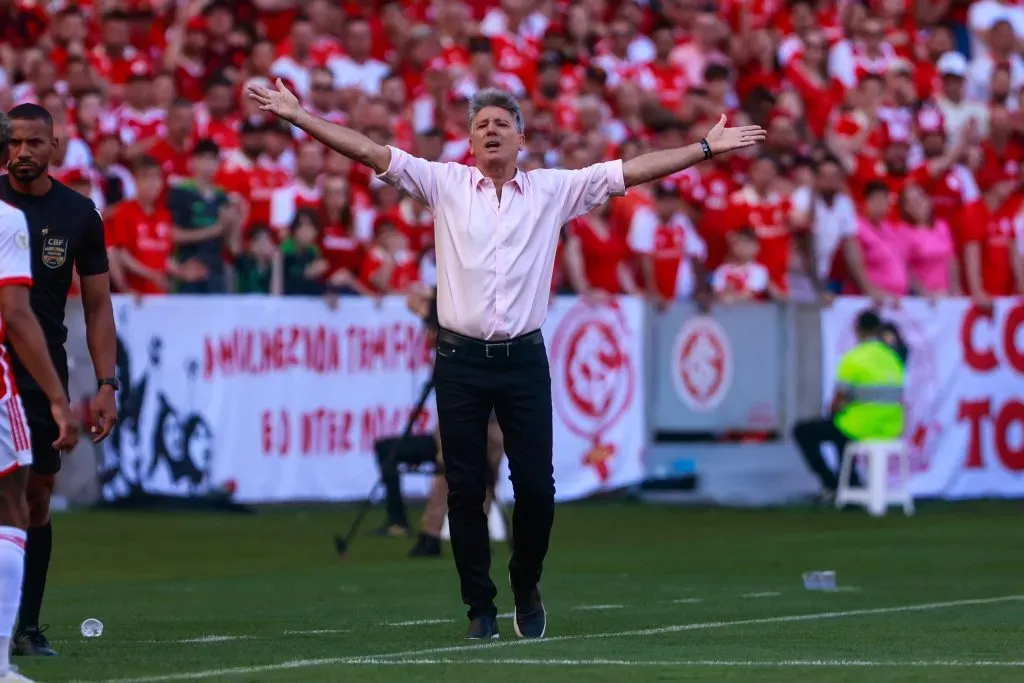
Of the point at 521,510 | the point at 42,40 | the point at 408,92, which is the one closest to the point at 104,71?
the point at 42,40

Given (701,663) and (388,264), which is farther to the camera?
(388,264)

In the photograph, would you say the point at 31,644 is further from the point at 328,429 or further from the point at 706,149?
the point at 328,429

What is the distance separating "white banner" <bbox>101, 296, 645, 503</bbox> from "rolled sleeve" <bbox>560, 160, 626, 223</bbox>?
9.46 meters

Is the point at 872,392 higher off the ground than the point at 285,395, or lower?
lower

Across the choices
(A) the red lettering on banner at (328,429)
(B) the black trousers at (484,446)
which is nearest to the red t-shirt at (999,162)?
(A) the red lettering on banner at (328,429)

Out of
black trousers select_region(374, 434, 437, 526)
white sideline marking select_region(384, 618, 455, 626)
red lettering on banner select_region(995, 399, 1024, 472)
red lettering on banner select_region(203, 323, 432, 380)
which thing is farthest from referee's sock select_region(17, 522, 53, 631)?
red lettering on banner select_region(995, 399, 1024, 472)

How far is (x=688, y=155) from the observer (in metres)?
9.80

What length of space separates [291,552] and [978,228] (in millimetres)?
10373

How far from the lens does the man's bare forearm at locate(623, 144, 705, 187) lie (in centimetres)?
980

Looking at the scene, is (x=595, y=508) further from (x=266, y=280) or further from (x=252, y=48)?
(x=252, y=48)

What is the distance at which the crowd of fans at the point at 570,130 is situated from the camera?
2023cm

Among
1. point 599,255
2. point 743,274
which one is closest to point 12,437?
point 599,255

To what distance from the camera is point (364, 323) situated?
20203 millimetres

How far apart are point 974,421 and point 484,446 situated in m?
13.4
